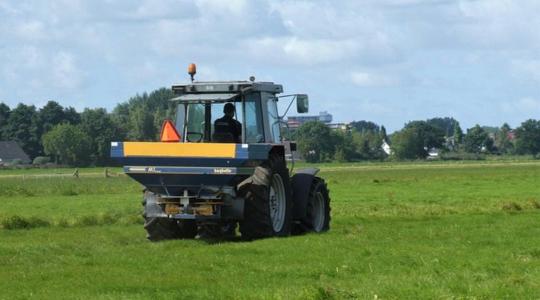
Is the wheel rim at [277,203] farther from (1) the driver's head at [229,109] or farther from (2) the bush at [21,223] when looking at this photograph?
(2) the bush at [21,223]

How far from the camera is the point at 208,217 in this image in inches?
727


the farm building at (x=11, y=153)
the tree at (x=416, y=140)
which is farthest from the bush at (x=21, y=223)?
the tree at (x=416, y=140)

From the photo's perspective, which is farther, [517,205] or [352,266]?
[517,205]

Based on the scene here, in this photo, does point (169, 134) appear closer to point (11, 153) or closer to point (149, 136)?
point (149, 136)

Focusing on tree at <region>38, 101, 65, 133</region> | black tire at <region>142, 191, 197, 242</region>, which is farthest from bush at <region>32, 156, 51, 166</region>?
black tire at <region>142, 191, 197, 242</region>

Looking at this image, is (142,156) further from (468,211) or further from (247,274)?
(468,211)

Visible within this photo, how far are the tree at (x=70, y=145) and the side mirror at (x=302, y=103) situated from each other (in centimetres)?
6942

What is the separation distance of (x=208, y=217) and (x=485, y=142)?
597 feet

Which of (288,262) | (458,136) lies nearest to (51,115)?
(458,136)

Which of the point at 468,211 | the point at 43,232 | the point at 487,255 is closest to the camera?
the point at 487,255

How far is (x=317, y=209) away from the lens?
21484 millimetres

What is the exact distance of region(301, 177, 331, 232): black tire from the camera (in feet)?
68.1

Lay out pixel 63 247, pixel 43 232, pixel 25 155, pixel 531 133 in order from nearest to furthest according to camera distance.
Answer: pixel 63 247 → pixel 43 232 → pixel 25 155 → pixel 531 133

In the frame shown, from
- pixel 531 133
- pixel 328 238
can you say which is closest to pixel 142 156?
pixel 328 238
